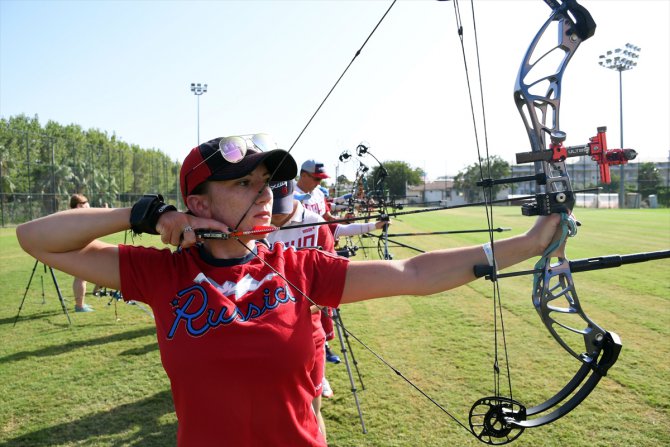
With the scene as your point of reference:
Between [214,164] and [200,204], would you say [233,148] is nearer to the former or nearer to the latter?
[214,164]

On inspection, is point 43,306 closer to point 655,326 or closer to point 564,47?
point 564,47

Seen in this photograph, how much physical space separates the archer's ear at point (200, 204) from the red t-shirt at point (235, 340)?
0.16 meters

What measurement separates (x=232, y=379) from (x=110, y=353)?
4907 mm

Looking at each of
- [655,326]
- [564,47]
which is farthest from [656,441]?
[655,326]

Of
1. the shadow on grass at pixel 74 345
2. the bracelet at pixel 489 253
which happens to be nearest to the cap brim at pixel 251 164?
the bracelet at pixel 489 253

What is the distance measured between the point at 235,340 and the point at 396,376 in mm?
3608

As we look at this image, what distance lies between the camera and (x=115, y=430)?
12.3ft

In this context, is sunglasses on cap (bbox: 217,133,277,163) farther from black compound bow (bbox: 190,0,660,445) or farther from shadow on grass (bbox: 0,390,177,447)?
shadow on grass (bbox: 0,390,177,447)

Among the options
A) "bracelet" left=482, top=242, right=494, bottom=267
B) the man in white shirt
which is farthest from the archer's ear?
the man in white shirt

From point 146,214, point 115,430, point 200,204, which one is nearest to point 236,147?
point 200,204

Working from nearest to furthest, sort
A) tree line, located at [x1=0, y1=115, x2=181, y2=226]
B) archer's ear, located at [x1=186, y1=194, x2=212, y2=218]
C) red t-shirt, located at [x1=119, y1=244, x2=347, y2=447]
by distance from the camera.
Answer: red t-shirt, located at [x1=119, y1=244, x2=347, y2=447]
archer's ear, located at [x1=186, y1=194, x2=212, y2=218]
tree line, located at [x1=0, y1=115, x2=181, y2=226]

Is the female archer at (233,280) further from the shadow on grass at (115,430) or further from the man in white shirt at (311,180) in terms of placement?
the man in white shirt at (311,180)

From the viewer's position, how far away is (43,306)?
8.20 m

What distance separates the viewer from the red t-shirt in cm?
148
